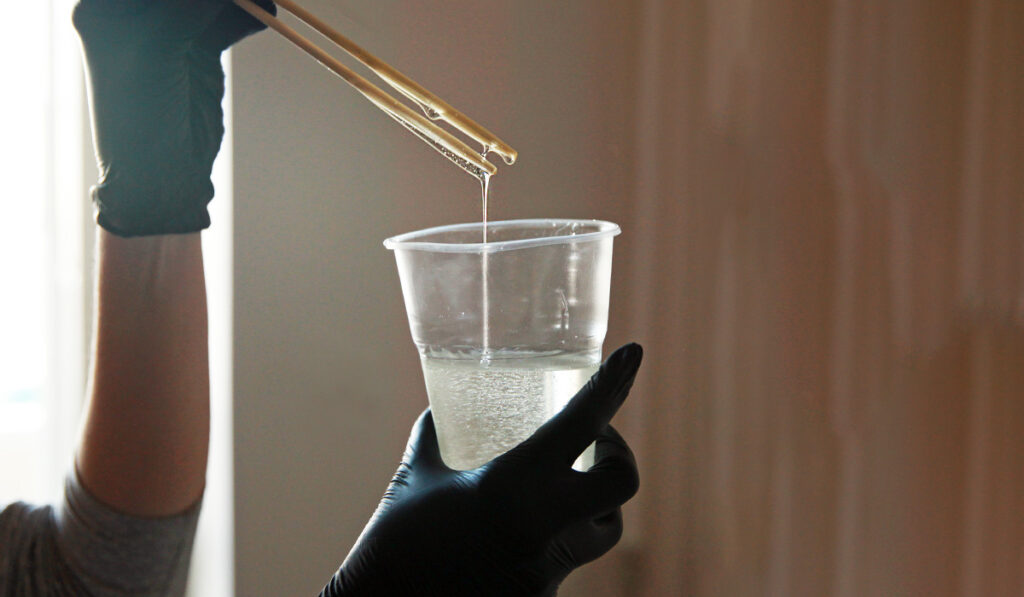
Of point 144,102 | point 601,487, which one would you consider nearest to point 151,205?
point 144,102

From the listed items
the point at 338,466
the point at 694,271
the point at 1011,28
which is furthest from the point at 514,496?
the point at 1011,28

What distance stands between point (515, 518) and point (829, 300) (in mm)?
314

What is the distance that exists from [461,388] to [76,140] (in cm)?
74

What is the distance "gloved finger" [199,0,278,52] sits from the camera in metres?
0.70

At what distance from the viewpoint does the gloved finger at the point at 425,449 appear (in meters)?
0.73

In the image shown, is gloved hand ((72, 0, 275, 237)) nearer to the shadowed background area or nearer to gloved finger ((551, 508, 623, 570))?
the shadowed background area

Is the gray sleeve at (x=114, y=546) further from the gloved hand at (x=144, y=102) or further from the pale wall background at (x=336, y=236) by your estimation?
the gloved hand at (x=144, y=102)

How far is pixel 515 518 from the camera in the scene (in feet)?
2.06

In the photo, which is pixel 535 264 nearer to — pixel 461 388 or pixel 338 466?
pixel 461 388

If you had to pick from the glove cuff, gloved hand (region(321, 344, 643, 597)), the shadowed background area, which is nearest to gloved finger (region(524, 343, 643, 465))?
gloved hand (region(321, 344, 643, 597))

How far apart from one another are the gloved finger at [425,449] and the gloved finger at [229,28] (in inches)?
16.3

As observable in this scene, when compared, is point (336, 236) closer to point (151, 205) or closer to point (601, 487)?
point (151, 205)

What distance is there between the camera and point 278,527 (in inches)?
37.3

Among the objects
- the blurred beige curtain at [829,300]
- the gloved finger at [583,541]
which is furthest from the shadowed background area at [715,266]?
the gloved finger at [583,541]
